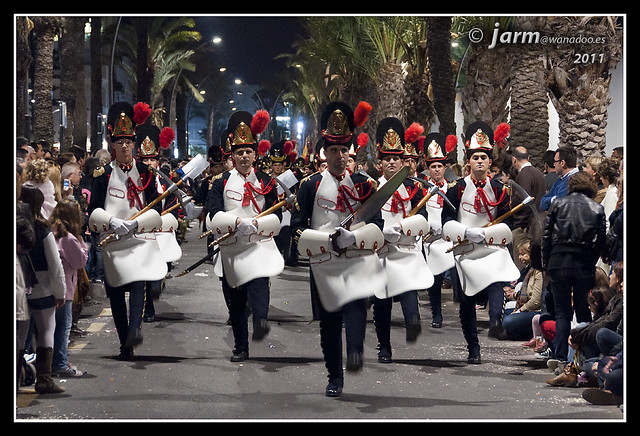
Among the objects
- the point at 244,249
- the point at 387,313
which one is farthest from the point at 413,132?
the point at 244,249

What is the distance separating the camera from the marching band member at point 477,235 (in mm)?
10719

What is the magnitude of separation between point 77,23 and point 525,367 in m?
24.0

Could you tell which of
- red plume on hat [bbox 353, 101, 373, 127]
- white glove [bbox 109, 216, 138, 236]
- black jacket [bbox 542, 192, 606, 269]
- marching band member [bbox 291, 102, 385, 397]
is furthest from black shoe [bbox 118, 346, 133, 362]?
black jacket [bbox 542, 192, 606, 269]

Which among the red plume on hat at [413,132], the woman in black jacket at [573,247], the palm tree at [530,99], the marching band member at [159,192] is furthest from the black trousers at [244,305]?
the palm tree at [530,99]

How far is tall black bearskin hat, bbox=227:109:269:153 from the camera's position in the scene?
10.9 m

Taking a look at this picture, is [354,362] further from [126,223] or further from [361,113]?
[126,223]

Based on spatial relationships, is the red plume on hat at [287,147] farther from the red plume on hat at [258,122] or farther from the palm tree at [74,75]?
the palm tree at [74,75]

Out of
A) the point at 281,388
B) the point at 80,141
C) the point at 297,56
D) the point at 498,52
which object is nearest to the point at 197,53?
the point at 297,56

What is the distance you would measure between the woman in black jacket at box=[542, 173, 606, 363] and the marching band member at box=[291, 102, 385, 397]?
1926 mm

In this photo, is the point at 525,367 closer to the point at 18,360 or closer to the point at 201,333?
the point at 201,333

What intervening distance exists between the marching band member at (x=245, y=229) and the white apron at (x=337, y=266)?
1566mm

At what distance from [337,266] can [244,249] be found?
1.96 metres

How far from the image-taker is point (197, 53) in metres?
59.8

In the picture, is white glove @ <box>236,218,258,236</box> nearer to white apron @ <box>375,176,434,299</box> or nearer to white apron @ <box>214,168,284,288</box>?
white apron @ <box>214,168,284,288</box>
